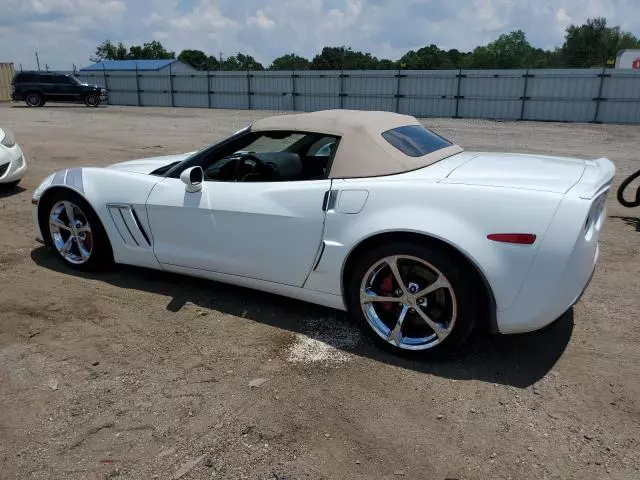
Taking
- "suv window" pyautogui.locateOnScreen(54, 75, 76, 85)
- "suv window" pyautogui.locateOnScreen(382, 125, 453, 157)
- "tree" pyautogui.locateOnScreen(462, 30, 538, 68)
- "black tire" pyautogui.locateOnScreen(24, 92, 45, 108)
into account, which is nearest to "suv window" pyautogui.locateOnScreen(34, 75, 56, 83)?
"suv window" pyautogui.locateOnScreen(54, 75, 76, 85)

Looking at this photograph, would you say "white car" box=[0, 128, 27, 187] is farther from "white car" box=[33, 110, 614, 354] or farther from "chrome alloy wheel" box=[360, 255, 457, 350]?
"chrome alloy wheel" box=[360, 255, 457, 350]

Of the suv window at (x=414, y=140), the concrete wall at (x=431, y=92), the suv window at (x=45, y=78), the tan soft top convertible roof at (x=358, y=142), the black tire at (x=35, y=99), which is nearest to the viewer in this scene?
the tan soft top convertible roof at (x=358, y=142)

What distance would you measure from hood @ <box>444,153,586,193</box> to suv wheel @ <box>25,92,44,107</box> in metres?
31.2

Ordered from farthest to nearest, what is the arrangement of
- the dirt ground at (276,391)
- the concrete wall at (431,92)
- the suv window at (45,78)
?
the suv window at (45,78) → the concrete wall at (431,92) → the dirt ground at (276,391)

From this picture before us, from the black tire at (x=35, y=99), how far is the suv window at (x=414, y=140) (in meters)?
30.7

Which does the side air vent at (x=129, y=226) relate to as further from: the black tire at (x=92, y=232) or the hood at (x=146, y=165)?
the hood at (x=146, y=165)

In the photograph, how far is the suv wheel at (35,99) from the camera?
2906 centimetres

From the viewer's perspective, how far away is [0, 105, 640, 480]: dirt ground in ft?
7.67

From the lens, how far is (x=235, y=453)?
7.82 ft

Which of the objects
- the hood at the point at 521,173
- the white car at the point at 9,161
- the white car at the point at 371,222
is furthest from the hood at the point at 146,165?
the white car at the point at 9,161

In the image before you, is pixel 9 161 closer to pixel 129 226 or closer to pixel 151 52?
pixel 129 226

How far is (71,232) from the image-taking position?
440cm

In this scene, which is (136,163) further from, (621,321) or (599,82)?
(599,82)

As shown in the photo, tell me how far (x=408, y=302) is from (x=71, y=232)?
9.67 feet
